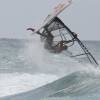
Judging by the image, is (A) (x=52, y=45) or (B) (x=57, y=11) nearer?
(A) (x=52, y=45)

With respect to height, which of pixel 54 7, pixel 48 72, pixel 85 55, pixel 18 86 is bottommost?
pixel 48 72

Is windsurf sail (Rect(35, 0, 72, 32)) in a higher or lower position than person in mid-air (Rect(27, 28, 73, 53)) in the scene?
higher

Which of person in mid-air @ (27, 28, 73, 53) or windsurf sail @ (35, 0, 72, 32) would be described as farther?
windsurf sail @ (35, 0, 72, 32)

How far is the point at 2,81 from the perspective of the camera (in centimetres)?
3650

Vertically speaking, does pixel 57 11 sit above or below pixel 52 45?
above

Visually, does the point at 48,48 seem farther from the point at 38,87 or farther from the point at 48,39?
the point at 38,87

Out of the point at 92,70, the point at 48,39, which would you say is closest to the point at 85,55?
the point at 92,70

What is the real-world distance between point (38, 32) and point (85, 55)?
3.81m

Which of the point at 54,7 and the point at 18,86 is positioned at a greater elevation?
the point at 54,7

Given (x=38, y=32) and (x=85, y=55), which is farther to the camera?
(x=85, y=55)

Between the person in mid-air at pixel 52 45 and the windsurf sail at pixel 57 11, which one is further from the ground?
the windsurf sail at pixel 57 11

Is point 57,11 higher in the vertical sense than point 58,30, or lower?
higher

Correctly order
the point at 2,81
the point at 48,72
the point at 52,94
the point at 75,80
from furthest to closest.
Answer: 1. the point at 48,72
2. the point at 2,81
3. the point at 75,80
4. the point at 52,94

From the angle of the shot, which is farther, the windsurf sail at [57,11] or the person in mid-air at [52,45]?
the windsurf sail at [57,11]
